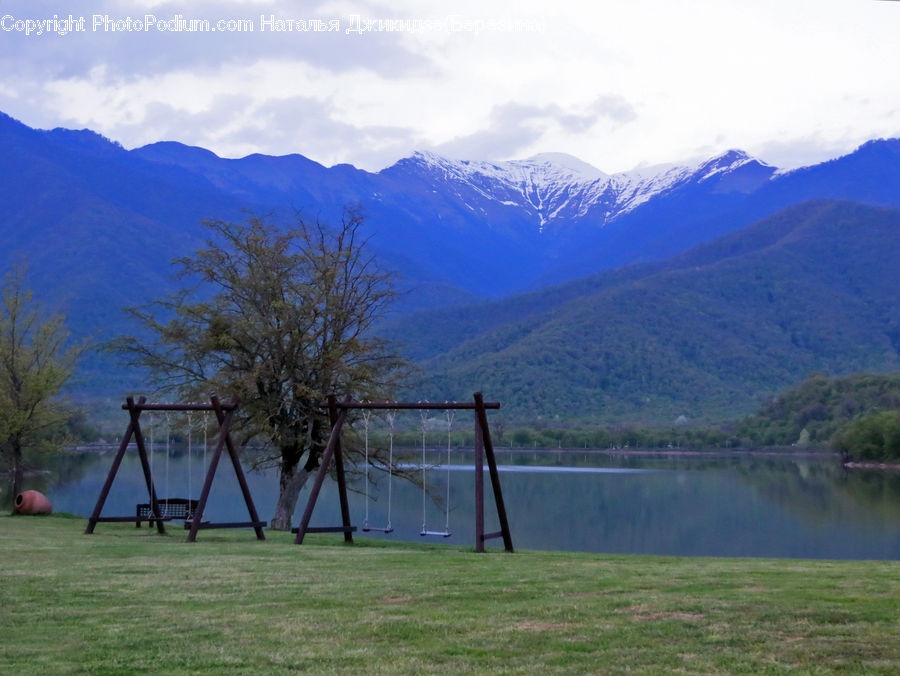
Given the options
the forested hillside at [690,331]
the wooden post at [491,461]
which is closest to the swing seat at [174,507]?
the wooden post at [491,461]

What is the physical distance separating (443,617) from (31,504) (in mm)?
19147

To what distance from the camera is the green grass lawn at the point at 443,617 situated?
800cm

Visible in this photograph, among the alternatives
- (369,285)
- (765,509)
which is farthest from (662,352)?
(369,285)

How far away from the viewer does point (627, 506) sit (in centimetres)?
4625

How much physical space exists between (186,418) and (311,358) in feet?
10.8

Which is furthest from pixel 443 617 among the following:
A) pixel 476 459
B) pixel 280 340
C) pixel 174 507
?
pixel 280 340

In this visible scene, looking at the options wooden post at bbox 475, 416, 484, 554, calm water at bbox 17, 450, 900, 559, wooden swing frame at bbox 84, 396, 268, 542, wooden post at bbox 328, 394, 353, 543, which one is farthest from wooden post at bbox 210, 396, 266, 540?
calm water at bbox 17, 450, 900, 559

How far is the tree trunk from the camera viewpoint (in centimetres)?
2691

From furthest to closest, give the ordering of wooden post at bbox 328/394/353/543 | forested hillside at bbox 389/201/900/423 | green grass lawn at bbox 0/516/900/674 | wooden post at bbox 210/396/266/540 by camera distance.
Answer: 1. forested hillside at bbox 389/201/900/423
2. wooden post at bbox 210/396/266/540
3. wooden post at bbox 328/394/353/543
4. green grass lawn at bbox 0/516/900/674

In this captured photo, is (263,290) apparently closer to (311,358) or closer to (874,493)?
(311,358)

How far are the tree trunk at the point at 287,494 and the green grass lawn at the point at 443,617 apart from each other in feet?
39.3

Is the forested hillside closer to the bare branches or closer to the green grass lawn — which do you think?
the bare branches

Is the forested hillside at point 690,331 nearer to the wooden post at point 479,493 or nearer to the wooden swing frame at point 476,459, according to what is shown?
the wooden swing frame at point 476,459

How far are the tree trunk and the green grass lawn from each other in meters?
12.0
